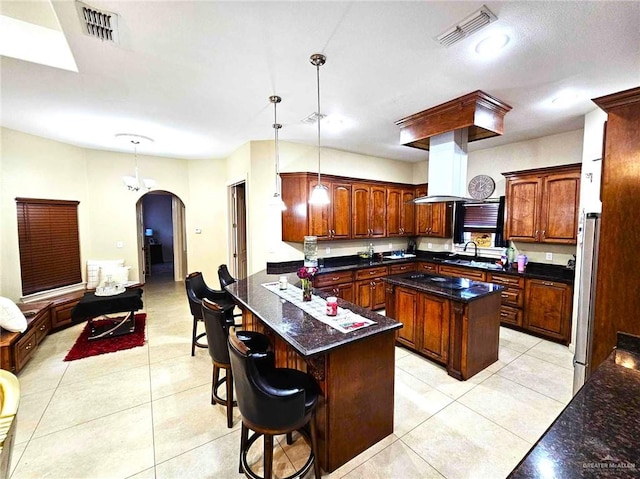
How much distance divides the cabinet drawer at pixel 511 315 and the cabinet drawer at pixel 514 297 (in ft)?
0.25

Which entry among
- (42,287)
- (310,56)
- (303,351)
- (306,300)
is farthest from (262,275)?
(42,287)

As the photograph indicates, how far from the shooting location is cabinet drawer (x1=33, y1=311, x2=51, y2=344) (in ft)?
11.8

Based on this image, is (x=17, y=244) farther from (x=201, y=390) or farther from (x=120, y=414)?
(x=201, y=390)

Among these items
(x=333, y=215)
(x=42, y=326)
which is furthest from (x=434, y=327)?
(x=42, y=326)

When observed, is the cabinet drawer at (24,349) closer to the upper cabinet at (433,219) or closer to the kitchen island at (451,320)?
the kitchen island at (451,320)

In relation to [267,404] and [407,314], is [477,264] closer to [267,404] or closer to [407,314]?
[407,314]

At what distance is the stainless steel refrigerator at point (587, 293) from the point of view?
183 cm

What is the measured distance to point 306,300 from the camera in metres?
2.60

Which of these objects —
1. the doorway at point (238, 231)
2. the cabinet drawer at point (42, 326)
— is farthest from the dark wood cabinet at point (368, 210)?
the cabinet drawer at point (42, 326)

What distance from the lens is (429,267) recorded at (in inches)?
214

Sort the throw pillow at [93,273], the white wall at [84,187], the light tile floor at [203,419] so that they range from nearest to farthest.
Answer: the light tile floor at [203,419]
the white wall at [84,187]
the throw pillow at [93,273]

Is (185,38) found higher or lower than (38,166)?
higher

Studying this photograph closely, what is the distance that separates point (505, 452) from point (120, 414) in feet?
10.2

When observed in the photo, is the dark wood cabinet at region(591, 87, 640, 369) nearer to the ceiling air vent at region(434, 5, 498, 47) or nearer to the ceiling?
the ceiling
